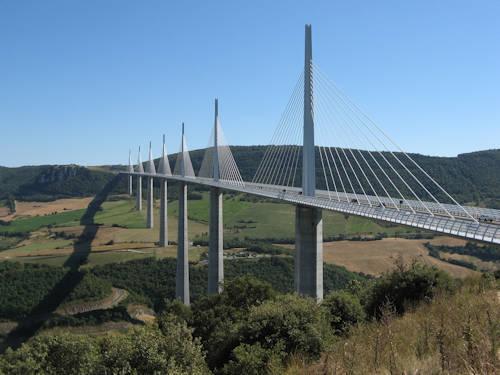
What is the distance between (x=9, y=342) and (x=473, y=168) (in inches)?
2544

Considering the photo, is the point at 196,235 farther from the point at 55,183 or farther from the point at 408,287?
the point at 55,183

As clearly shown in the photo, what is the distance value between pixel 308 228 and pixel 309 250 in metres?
1.15

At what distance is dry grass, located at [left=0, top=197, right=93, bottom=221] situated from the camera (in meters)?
97.9

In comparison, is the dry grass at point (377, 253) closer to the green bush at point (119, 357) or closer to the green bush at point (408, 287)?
the green bush at point (408, 287)

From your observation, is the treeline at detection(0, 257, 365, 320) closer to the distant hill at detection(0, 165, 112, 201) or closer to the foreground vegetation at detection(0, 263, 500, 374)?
the foreground vegetation at detection(0, 263, 500, 374)

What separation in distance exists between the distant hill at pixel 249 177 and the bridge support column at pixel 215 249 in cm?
2468

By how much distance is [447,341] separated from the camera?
543cm

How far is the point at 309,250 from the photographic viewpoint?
2223 centimetres

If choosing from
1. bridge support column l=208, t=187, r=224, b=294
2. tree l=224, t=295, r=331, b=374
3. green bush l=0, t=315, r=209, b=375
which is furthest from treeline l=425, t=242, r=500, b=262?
Result: green bush l=0, t=315, r=209, b=375

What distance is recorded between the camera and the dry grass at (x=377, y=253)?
4644 centimetres

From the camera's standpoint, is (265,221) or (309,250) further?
(265,221)

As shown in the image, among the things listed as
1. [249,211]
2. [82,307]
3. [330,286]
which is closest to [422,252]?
[330,286]

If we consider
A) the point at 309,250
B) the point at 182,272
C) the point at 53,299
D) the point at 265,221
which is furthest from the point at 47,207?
the point at 309,250

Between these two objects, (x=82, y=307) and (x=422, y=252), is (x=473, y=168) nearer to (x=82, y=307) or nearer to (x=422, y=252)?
(x=422, y=252)
